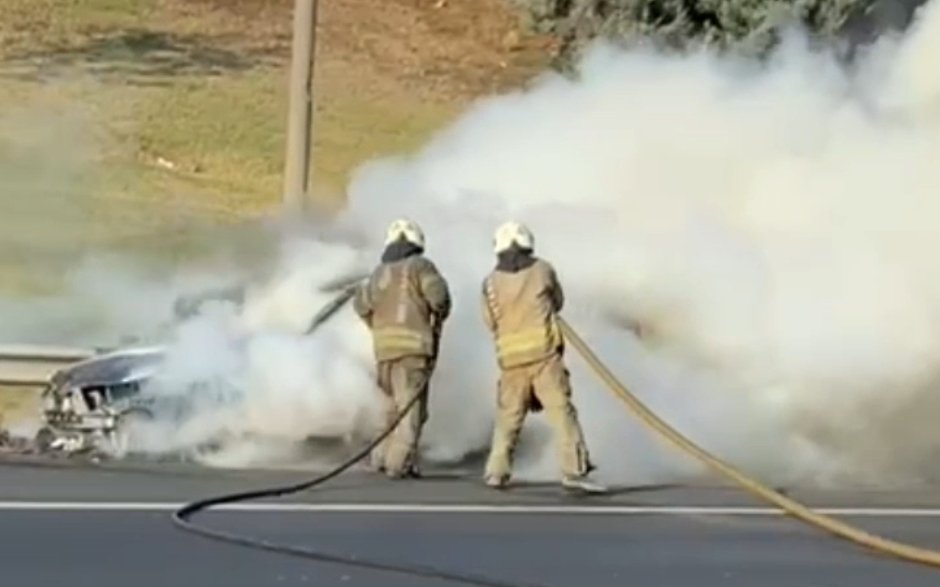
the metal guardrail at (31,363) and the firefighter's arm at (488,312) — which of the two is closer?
the firefighter's arm at (488,312)

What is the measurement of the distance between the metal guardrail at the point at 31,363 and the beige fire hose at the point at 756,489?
3.95m

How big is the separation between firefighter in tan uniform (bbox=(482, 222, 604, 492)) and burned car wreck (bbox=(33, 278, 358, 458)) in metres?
2.00

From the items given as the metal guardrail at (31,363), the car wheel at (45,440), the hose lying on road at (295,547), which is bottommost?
the hose lying on road at (295,547)

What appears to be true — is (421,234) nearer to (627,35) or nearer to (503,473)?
(503,473)

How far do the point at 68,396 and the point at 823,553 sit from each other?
602cm

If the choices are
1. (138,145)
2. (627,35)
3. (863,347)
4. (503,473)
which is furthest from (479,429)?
(138,145)

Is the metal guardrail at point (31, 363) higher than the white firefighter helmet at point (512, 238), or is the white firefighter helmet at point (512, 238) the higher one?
the white firefighter helmet at point (512, 238)

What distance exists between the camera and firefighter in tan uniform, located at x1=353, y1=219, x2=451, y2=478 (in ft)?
52.3

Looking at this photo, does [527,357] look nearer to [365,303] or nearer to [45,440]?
[365,303]

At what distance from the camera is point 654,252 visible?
17797 millimetres

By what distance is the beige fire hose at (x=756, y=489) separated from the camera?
13.1m

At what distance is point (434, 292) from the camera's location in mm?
15953

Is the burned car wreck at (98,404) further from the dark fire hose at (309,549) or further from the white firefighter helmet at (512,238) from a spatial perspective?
the white firefighter helmet at (512,238)

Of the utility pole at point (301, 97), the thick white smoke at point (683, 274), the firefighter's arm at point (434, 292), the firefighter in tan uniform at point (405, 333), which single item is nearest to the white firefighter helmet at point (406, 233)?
the firefighter in tan uniform at point (405, 333)
